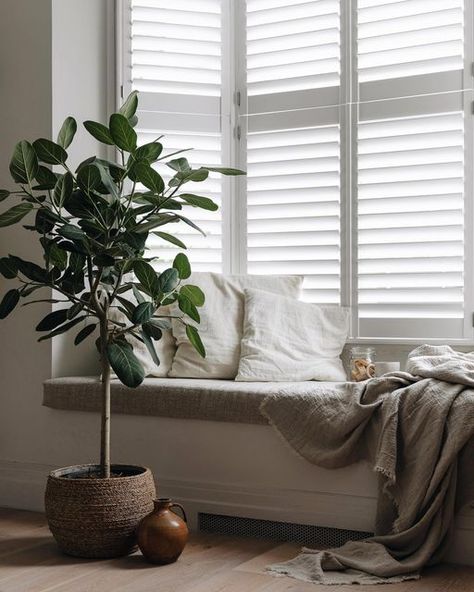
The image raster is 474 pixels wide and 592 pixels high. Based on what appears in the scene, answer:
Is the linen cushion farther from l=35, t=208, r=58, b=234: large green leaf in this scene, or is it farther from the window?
l=35, t=208, r=58, b=234: large green leaf

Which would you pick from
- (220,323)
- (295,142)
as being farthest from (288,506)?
(295,142)

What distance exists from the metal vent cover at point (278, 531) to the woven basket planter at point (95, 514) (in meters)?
0.47

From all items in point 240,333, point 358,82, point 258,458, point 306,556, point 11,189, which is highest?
point 358,82

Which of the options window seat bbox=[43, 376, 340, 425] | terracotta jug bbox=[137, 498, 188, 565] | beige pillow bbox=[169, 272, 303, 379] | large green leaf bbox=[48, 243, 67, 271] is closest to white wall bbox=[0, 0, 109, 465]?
window seat bbox=[43, 376, 340, 425]

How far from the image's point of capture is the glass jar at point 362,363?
11.5 ft

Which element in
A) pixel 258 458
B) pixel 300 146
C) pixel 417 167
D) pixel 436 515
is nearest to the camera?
pixel 436 515

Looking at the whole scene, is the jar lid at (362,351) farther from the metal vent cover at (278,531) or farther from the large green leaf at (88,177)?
the large green leaf at (88,177)

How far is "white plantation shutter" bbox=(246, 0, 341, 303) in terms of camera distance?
392cm

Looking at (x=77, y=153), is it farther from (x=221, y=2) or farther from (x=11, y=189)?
(x=221, y=2)

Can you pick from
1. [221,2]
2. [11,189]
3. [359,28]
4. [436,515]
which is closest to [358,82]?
[359,28]

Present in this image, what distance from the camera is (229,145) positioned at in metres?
4.15

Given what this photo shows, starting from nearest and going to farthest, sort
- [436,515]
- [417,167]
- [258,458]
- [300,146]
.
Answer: [436,515] → [258,458] → [417,167] → [300,146]

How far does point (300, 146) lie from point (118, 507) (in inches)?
71.7

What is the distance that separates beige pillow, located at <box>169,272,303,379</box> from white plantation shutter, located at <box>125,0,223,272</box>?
0.25 metres
